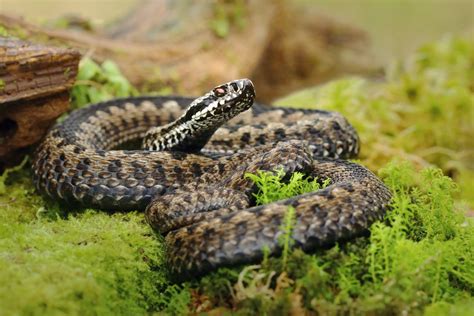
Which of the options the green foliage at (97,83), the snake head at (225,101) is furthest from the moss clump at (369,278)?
the green foliage at (97,83)

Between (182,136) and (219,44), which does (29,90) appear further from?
(219,44)

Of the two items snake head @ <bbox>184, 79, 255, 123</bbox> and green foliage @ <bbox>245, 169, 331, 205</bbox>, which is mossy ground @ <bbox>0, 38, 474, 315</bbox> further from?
snake head @ <bbox>184, 79, 255, 123</bbox>

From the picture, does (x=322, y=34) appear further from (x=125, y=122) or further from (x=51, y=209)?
(x=51, y=209)

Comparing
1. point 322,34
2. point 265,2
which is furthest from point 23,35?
point 322,34

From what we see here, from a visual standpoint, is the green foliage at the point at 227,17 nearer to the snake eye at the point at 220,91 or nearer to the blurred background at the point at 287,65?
the blurred background at the point at 287,65

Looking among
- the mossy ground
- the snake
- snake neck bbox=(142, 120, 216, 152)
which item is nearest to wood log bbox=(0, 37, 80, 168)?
the snake

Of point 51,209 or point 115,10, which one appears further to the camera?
point 115,10
